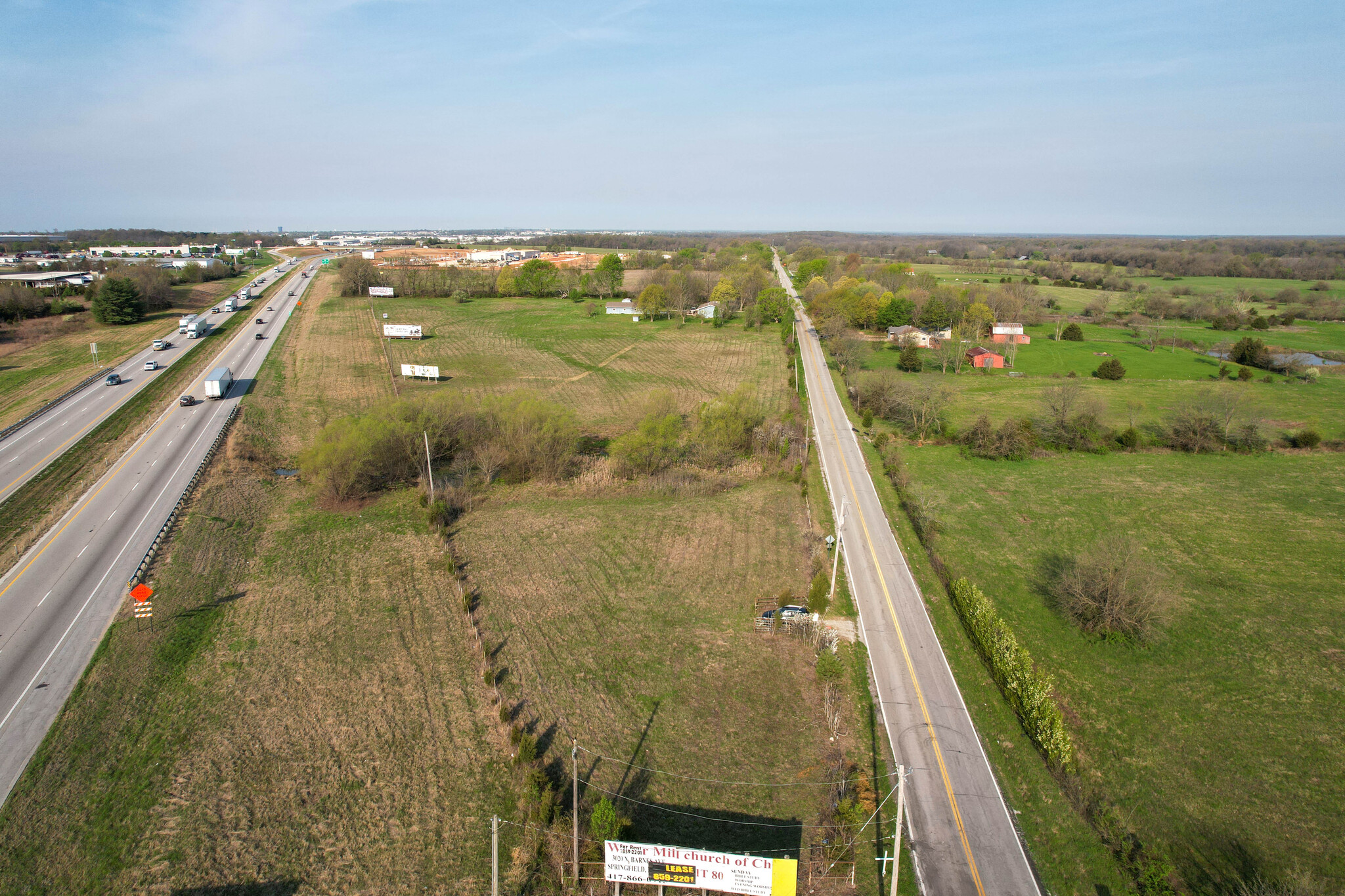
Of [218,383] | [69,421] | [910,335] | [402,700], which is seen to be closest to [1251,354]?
[910,335]

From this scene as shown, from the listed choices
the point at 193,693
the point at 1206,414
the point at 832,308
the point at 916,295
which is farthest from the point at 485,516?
the point at 916,295

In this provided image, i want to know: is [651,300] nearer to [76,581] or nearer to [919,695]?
[76,581]

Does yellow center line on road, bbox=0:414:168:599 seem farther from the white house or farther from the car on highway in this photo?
the white house

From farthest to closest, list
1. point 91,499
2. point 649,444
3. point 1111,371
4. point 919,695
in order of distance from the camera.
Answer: point 1111,371, point 649,444, point 91,499, point 919,695

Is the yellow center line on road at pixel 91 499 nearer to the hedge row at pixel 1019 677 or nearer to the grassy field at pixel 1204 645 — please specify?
the hedge row at pixel 1019 677

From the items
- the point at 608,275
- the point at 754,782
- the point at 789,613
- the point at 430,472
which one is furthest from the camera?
the point at 608,275

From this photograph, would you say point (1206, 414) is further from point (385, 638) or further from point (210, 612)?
point (210, 612)

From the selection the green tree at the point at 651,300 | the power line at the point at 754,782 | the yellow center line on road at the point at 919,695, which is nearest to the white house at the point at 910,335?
the green tree at the point at 651,300
